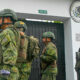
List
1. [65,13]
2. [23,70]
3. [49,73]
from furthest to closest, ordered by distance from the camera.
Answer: [65,13] → [49,73] → [23,70]

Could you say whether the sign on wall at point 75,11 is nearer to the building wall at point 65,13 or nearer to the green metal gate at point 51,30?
the building wall at point 65,13

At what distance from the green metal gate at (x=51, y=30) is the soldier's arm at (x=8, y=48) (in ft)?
12.0

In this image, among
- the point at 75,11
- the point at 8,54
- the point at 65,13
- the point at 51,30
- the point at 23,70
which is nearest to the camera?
the point at 8,54

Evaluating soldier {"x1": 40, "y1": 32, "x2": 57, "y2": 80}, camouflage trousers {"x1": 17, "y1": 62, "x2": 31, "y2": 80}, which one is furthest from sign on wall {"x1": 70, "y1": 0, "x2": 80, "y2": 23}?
camouflage trousers {"x1": 17, "y1": 62, "x2": 31, "y2": 80}

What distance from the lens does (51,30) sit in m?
7.62

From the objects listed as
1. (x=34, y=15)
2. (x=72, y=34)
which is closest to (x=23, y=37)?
(x=34, y=15)

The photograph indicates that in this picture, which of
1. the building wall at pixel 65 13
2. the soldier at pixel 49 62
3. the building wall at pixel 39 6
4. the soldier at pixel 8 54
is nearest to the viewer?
the soldier at pixel 8 54

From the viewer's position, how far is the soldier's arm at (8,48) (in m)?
3.48

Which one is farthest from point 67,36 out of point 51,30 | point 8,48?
point 8,48

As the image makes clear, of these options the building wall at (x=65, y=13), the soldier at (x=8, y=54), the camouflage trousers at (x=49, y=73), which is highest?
the building wall at (x=65, y=13)

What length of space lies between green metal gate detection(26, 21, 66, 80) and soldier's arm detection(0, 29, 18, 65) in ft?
12.0

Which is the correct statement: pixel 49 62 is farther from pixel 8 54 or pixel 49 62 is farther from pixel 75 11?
pixel 75 11

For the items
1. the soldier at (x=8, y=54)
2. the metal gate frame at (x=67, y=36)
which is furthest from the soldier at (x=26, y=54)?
the metal gate frame at (x=67, y=36)

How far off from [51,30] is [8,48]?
4.19 meters
